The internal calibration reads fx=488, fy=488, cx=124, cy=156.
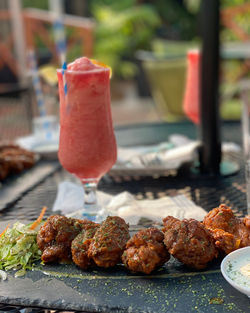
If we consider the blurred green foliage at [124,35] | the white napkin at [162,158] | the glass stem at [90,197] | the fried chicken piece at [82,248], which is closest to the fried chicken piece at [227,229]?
the fried chicken piece at [82,248]

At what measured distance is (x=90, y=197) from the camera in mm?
1566

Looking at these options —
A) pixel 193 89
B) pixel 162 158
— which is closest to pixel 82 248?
pixel 162 158

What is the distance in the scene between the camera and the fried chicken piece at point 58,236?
3.93ft

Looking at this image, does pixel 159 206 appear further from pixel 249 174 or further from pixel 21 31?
pixel 21 31

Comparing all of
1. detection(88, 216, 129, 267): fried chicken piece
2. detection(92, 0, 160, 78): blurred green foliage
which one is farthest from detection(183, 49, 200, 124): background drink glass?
detection(92, 0, 160, 78): blurred green foliage

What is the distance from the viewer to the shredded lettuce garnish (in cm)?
120

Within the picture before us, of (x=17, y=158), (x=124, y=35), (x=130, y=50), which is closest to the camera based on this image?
(x=17, y=158)

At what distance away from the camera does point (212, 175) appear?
6.02 feet

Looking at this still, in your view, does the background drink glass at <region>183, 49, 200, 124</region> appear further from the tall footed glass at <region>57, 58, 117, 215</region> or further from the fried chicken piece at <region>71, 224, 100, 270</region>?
the fried chicken piece at <region>71, 224, 100, 270</region>

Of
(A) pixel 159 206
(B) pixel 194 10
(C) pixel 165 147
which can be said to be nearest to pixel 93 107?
(A) pixel 159 206

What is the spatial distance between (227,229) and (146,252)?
0.24 meters

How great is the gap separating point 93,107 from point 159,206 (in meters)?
0.38

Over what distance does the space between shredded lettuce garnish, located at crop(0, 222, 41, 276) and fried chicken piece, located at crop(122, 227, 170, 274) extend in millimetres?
249

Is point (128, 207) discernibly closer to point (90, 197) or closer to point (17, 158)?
point (90, 197)
